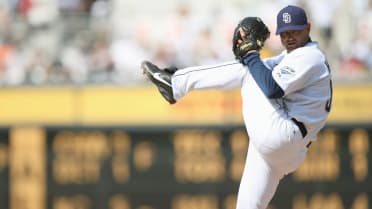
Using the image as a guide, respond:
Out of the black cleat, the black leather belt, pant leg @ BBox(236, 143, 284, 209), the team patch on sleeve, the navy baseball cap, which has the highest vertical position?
the navy baseball cap

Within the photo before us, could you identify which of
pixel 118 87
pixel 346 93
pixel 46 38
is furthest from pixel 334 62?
pixel 46 38

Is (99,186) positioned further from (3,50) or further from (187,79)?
(187,79)

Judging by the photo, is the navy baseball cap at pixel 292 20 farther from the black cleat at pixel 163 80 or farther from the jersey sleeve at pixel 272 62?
the black cleat at pixel 163 80

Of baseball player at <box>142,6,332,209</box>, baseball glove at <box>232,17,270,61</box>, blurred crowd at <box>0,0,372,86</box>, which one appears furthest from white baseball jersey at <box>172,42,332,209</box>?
blurred crowd at <box>0,0,372,86</box>

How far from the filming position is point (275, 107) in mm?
5680

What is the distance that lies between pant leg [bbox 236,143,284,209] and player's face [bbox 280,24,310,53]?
0.62 m

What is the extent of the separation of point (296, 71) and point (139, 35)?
15.1 ft

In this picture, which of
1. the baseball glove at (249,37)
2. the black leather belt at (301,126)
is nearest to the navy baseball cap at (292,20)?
the baseball glove at (249,37)

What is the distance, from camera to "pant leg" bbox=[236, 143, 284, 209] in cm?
580

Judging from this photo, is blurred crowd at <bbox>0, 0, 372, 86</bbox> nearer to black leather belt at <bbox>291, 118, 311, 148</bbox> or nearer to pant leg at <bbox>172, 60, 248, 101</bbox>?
pant leg at <bbox>172, 60, 248, 101</bbox>

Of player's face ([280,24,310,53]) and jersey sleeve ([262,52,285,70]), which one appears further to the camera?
jersey sleeve ([262,52,285,70])

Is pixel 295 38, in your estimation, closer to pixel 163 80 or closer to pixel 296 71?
pixel 296 71

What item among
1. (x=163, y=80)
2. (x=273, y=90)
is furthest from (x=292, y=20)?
(x=163, y=80)

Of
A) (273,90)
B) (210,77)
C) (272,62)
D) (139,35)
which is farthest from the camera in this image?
(139,35)
